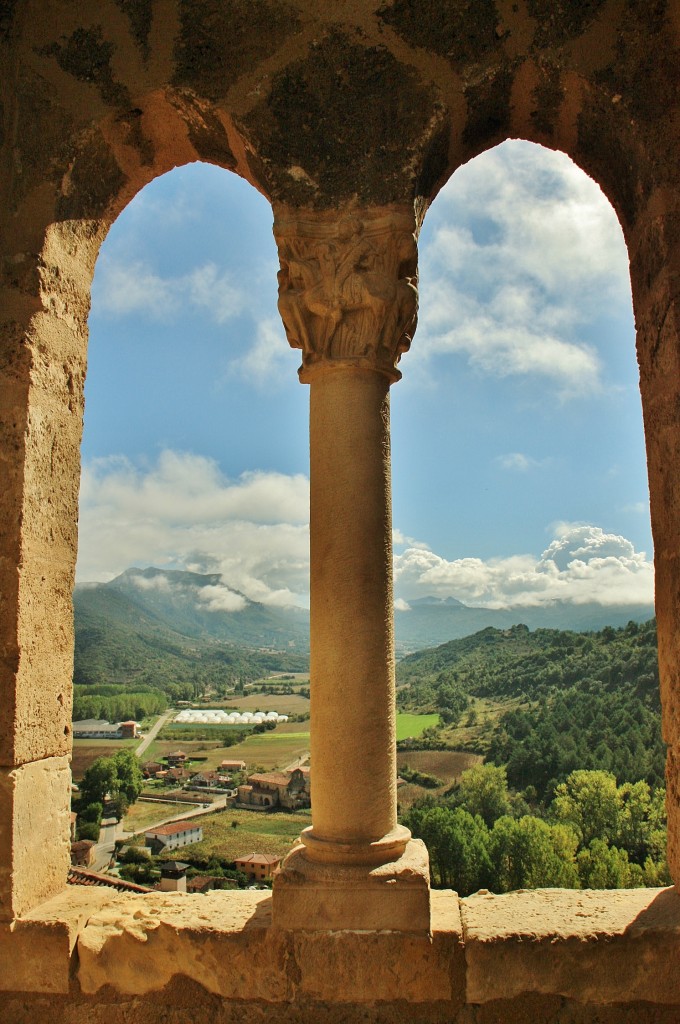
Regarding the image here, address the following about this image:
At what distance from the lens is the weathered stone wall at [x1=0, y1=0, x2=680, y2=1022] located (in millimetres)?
4035

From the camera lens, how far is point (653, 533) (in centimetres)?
413

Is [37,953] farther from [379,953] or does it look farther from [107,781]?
[107,781]

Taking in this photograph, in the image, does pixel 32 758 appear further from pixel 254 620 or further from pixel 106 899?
pixel 254 620

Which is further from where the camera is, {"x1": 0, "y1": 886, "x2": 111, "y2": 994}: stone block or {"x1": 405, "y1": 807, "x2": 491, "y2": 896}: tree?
{"x1": 405, "y1": 807, "x2": 491, "y2": 896}: tree

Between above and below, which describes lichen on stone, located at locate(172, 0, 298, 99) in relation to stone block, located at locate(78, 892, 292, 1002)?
above

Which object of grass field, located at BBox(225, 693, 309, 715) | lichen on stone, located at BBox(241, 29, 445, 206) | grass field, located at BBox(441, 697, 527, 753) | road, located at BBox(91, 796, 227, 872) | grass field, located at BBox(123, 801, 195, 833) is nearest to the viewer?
lichen on stone, located at BBox(241, 29, 445, 206)

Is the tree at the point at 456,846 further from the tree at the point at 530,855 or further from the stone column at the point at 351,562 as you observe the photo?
the stone column at the point at 351,562

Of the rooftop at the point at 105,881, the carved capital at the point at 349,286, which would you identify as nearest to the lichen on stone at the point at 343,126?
the carved capital at the point at 349,286

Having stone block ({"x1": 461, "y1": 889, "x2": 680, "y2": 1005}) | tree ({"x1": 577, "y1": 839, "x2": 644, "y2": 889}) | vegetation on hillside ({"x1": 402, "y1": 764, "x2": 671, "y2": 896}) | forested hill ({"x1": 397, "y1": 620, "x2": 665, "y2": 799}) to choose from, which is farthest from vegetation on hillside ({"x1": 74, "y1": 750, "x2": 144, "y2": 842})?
tree ({"x1": 577, "y1": 839, "x2": 644, "y2": 889})

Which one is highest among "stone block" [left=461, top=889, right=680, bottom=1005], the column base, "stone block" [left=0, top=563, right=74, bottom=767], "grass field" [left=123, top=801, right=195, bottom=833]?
"stone block" [left=0, top=563, right=74, bottom=767]

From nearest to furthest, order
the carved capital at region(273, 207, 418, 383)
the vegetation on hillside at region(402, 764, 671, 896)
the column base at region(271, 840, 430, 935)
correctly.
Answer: the column base at region(271, 840, 430, 935)
the carved capital at region(273, 207, 418, 383)
the vegetation on hillside at region(402, 764, 671, 896)

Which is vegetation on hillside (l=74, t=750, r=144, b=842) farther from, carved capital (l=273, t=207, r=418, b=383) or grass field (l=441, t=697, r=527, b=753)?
grass field (l=441, t=697, r=527, b=753)

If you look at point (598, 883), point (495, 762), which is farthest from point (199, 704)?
point (598, 883)

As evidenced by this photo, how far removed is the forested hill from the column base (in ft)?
29.8
